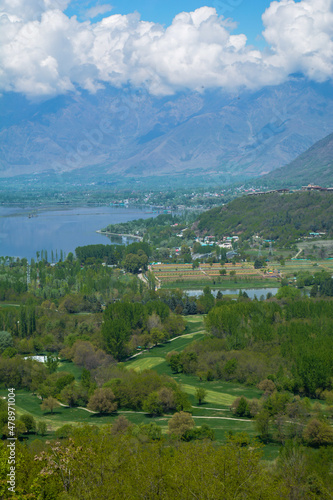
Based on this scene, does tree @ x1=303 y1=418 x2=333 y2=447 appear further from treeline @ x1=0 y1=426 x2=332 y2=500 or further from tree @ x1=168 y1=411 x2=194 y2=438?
treeline @ x1=0 y1=426 x2=332 y2=500

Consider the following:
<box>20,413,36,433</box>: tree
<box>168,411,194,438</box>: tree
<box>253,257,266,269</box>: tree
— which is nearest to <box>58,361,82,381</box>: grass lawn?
<box>20,413,36,433</box>: tree

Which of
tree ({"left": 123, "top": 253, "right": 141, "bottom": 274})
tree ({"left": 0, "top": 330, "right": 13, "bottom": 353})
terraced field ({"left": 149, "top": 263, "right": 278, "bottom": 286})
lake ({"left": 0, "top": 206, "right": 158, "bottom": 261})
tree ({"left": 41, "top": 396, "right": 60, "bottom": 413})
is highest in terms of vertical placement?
lake ({"left": 0, "top": 206, "right": 158, "bottom": 261})

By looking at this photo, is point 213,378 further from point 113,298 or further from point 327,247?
point 327,247

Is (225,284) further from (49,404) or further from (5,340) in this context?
(49,404)

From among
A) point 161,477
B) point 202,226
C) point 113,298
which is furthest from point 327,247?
point 161,477

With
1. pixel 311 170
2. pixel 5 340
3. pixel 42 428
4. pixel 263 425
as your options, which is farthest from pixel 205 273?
pixel 311 170

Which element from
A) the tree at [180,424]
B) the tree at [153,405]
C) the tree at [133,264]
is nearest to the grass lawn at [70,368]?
the tree at [153,405]

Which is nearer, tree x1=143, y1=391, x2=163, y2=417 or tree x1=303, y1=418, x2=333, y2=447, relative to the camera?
tree x1=303, y1=418, x2=333, y2=447
